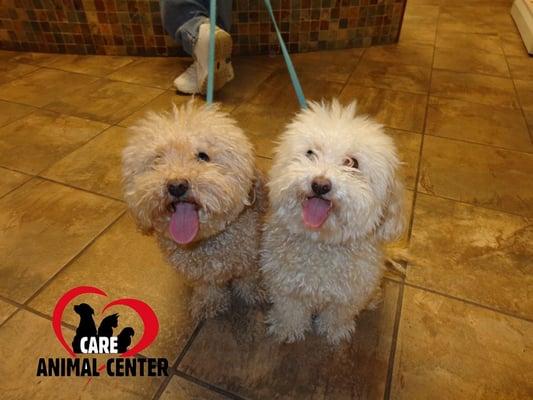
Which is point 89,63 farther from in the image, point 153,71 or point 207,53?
point 207,53

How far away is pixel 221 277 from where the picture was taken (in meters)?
1.33

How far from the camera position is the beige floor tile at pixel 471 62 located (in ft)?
10.6

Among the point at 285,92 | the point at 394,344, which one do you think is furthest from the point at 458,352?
the point at 285,92

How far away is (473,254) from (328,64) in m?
2.23

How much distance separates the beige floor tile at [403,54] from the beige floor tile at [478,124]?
0.75 m

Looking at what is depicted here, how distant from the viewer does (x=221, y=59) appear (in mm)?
2611

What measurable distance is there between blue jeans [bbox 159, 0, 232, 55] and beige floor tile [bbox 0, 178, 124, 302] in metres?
1.39

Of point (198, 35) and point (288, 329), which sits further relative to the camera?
point (198, 35)

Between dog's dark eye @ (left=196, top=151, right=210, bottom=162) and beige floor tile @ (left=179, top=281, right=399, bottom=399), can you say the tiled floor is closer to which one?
beige floor tile @ (left=179, top=281, right=399, bottom=399)

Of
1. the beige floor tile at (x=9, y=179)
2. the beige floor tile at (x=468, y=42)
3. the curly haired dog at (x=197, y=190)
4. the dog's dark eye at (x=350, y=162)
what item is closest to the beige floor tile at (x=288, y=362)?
the curly haired dog at (x=197, y=190)

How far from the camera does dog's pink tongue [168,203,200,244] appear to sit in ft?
3.57

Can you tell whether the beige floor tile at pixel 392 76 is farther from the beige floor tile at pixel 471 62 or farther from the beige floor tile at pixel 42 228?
the beige floor tile at pixel 42 228

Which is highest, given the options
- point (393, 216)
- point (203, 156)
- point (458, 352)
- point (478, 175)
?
point (203, 156)

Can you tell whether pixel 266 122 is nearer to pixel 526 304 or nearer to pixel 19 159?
pixel 19 159
